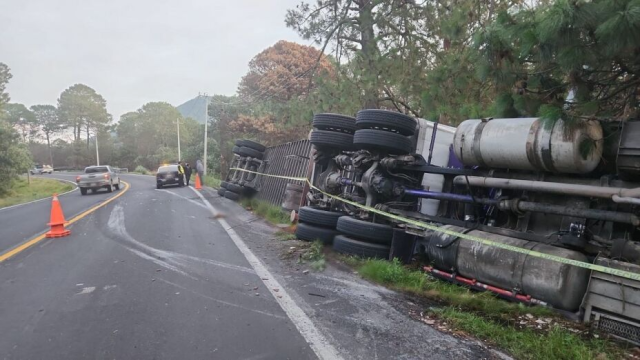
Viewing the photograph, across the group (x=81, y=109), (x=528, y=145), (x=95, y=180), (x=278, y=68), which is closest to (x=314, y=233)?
(x=528, y=145)

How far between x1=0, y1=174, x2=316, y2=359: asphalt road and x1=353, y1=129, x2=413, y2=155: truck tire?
8.43ft

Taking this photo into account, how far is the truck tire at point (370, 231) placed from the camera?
19.4ft

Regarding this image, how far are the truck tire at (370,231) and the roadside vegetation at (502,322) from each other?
0.75m

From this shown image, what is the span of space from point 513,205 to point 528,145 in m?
0.74

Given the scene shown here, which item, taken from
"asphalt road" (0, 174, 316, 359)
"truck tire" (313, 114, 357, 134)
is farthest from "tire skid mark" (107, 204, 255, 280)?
"truck tire" (313, 114, 357, 134)

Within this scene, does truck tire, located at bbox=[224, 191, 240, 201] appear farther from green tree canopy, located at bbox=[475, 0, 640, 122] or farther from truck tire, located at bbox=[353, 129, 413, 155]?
green tree canopy, located at bbox=[475, 0, 640, 122]

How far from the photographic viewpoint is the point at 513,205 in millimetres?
4906

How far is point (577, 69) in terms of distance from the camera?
4.38 metres

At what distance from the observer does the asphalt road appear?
3373 millimetres

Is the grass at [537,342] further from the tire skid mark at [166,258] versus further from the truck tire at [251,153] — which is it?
the truck tire at [251,153]

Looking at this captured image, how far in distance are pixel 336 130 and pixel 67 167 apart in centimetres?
9001

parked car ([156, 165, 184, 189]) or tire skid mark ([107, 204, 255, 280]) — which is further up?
tire skid mark ([107, 204, 255, 280])

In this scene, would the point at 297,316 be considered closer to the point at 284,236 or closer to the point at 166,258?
the point at 166,258

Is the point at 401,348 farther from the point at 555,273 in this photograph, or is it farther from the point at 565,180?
the point at 565,180
